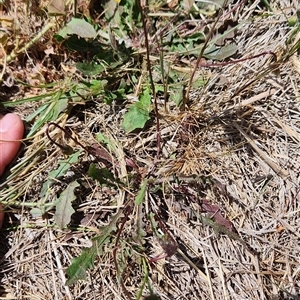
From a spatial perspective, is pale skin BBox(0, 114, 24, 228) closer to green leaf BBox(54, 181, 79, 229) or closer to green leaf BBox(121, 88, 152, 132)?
green leaf BBox(54, 181, 79, 229)

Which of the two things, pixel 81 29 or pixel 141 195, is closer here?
pixel 141 195

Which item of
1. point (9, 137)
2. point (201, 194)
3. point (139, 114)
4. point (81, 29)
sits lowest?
point (201, 194)

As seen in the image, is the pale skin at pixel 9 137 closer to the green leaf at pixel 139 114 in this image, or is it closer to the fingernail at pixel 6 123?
the fingernail at pixel 6 123

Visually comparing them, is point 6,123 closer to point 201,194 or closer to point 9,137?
point 9,137

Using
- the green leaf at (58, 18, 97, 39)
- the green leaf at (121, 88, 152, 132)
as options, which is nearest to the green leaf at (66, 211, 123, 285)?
the green leaf at (121, 88, 152, 132)

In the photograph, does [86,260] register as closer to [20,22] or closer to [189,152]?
[189,152]

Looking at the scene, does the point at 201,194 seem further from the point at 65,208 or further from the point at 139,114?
the point at 65,208

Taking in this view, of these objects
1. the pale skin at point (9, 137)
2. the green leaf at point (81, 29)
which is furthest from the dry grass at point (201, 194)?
the green leaf at point (81, 29)

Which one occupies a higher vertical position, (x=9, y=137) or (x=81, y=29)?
(x=81, y=29)

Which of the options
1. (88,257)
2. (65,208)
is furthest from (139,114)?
(88,257)
